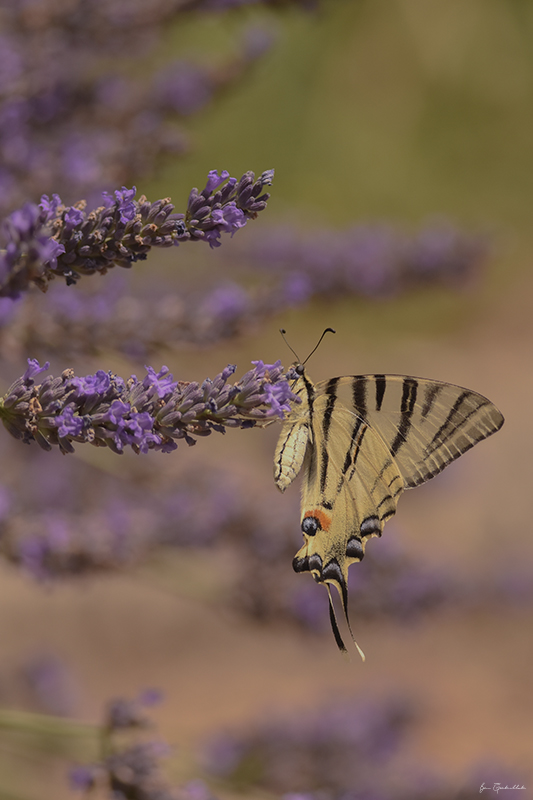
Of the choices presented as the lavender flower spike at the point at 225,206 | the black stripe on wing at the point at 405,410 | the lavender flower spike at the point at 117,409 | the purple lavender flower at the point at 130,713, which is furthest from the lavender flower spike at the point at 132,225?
the purple lavender flower at the point at 130,713

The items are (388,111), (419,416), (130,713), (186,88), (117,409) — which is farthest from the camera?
(388,111)

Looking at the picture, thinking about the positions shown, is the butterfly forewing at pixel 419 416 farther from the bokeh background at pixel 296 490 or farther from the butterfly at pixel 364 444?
the bokeh background at pixel 296 490

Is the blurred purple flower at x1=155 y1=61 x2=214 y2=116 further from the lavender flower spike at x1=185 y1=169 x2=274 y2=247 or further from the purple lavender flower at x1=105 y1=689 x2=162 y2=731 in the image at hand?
the purple lavender flower at x1=105 y1=689 x2=162 y2=731

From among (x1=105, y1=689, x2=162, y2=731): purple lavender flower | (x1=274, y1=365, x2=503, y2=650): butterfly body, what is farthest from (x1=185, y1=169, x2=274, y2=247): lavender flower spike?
(x1=105, y1=689, x2=162, y2=731): purple lavender flower

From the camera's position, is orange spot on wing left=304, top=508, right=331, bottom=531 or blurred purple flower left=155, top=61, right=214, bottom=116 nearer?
orange spot on wing left=304, top=508, right=331, bottom=531

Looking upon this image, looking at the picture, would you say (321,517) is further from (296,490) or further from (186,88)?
A: (296,490)

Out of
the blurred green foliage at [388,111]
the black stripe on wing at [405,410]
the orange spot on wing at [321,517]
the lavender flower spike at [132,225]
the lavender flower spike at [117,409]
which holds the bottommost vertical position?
the lavender flower spike at [117,409]

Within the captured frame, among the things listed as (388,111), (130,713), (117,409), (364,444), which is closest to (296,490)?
(364,444)

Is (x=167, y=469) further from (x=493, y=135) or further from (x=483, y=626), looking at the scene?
(x=493, y=135)
